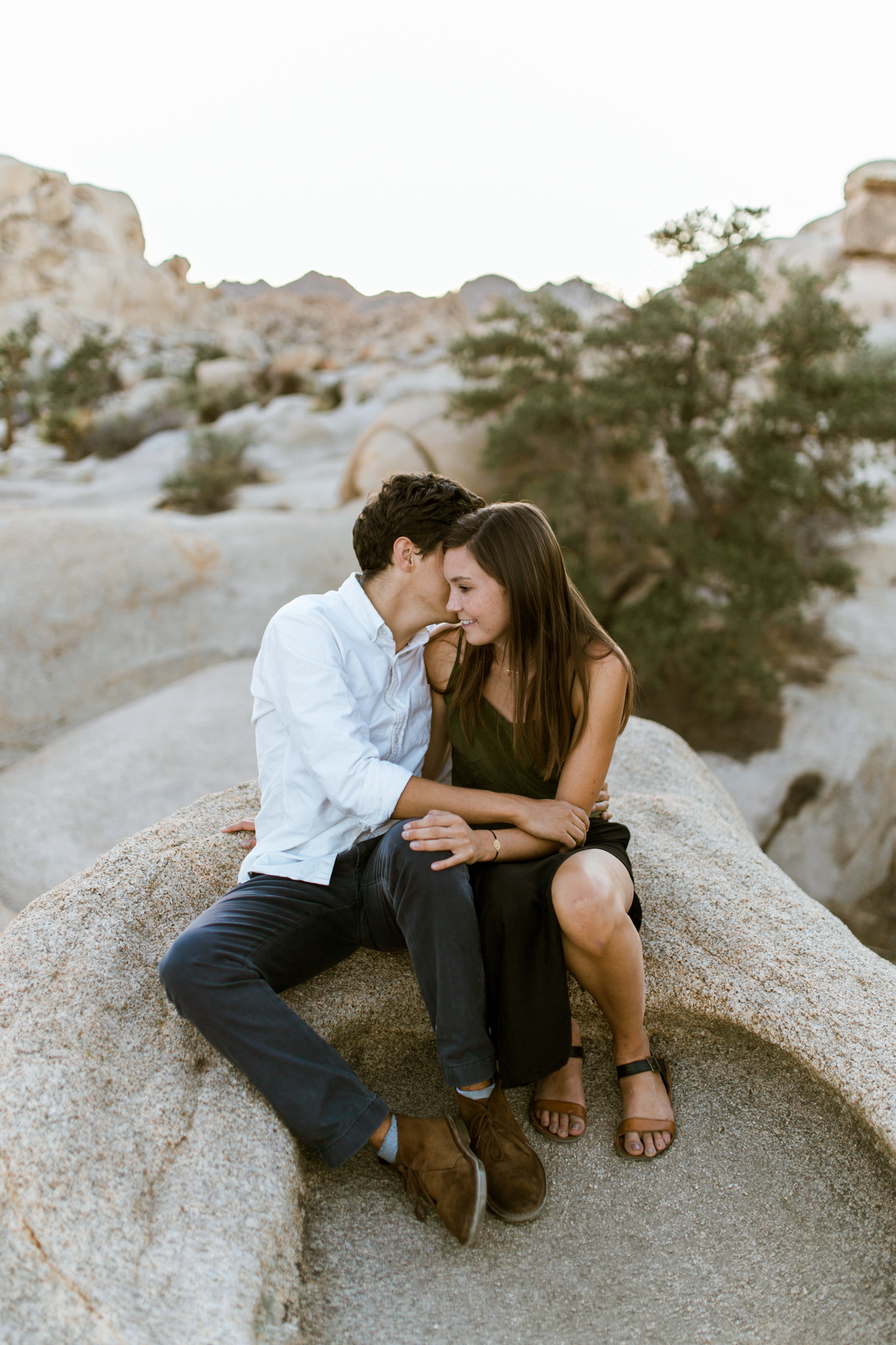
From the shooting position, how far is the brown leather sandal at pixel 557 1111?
2393 mm

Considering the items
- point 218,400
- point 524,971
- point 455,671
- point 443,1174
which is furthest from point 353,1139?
point 218,400

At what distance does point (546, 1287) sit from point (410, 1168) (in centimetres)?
39

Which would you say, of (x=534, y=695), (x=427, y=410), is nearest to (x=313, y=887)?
(x=534, y=695)

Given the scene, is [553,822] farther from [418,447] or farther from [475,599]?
[418,447]

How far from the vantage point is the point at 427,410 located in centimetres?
1208

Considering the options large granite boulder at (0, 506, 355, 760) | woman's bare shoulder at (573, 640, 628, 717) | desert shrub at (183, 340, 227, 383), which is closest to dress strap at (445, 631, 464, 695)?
woman's bare shoulder at (573, 640, 628, 717)

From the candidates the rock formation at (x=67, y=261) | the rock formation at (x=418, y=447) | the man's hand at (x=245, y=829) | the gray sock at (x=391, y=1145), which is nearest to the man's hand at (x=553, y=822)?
the gray sock at (x=391, y=1145)

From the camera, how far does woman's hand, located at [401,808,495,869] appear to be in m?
2.26

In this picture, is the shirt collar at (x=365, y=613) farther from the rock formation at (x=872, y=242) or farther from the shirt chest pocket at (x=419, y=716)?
the rock formation at (x=872, y=242)

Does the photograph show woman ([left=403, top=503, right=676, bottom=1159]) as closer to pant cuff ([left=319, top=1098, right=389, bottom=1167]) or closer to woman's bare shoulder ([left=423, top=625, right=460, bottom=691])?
woman's bare shoulder ([left=423, top=625, right=460, bottom=691])

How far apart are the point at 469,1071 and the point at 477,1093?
8cm

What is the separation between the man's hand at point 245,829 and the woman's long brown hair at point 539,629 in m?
0.96

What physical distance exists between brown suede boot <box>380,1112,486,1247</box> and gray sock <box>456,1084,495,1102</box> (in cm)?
7

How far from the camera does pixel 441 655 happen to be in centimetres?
290
